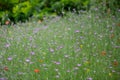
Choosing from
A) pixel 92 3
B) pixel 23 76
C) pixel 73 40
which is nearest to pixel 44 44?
pixel 73 40

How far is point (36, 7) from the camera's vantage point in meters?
8.23

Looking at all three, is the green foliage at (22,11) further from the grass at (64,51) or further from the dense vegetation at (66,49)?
the grass at (64,51)

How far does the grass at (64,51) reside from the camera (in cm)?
380

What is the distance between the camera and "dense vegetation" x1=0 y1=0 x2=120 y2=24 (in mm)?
7777

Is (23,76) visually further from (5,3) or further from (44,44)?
(5,3)

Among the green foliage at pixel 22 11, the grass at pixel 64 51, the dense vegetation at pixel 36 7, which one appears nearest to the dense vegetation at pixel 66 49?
the grass at pixel 64 51

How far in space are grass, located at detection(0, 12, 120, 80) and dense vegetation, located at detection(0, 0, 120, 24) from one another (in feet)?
4.90

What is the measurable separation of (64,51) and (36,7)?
13.1 ft

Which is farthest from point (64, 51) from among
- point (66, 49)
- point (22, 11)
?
point (22, 11)

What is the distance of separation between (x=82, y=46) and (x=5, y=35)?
1.78 metres

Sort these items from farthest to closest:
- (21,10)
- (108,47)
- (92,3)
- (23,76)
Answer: (21,10) < (92,3) < (108,47) < (23,76)

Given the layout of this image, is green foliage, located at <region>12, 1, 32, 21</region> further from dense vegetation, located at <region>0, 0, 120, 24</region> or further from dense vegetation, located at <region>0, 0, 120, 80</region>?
dense vegetation, located at <region>0, 0, 120, 80</region>

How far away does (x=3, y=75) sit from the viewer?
3.78m

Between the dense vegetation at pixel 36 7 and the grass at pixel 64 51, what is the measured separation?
149 centimetres
